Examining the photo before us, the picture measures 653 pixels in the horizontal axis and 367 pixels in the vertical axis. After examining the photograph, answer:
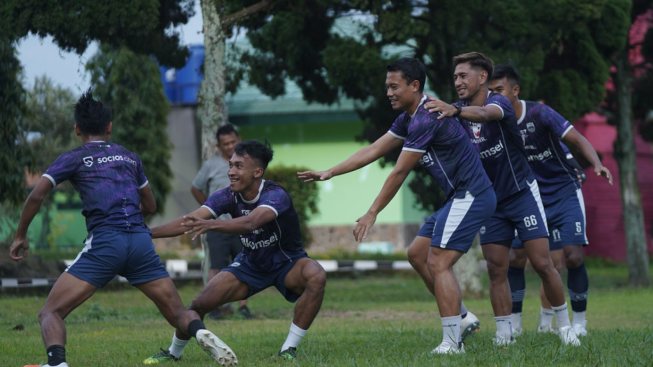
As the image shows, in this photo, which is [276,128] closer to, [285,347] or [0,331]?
[0,331]

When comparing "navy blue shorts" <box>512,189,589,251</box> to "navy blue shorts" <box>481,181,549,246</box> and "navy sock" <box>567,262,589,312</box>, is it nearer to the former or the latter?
"navy sock" <box>567,262,589,312</box>

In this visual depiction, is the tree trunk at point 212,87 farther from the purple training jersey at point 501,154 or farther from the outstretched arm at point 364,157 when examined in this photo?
the outstretched arm at point 364,157

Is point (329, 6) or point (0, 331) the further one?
point (329, 6)

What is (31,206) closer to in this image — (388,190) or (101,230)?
(101,230)

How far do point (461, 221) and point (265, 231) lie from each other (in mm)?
1514

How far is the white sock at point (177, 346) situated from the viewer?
644cm

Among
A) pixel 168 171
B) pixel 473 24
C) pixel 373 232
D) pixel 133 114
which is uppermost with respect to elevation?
pixel 473 24

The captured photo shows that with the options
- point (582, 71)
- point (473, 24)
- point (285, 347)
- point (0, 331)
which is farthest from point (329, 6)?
point (285, 347)

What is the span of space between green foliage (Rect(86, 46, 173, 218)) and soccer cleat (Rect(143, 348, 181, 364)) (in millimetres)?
16309

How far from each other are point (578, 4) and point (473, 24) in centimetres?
174

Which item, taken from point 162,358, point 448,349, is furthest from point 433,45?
point 162,358

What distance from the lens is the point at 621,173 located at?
1781 centimetres

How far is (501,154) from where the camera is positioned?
7293 millimetres

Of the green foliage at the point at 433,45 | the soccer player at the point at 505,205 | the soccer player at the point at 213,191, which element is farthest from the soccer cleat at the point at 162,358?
the green foliage at the point at 433,45
